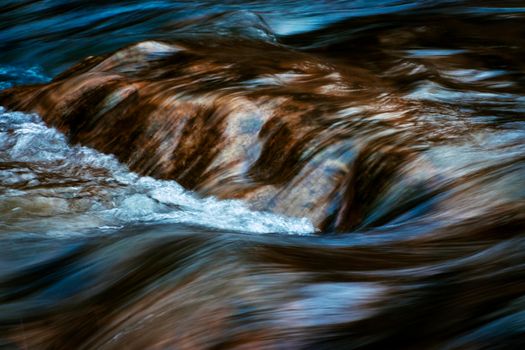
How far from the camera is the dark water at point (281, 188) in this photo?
2723 mm

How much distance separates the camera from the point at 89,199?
509cm

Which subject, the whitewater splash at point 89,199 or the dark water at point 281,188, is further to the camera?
the whitewater splash at point 89,199

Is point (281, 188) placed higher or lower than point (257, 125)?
lower

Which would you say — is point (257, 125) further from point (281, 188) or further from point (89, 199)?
point (89, 199)

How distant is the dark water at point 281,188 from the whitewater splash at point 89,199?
0.06 feet

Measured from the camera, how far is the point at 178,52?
6.91 m

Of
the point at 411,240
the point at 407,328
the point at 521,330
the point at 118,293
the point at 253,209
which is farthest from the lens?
the point at 253,209

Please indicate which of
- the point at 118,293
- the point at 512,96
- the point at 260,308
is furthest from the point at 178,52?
the point at 260,308

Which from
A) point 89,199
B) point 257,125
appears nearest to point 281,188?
point 257,125

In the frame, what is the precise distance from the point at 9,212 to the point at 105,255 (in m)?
1.28

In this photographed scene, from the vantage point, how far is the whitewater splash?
467 centimetres

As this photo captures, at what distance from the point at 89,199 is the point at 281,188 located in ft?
3.46

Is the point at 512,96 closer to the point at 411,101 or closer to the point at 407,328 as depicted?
the point at 411,101

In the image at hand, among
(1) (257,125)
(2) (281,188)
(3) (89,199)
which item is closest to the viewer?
(2) (281,188)
